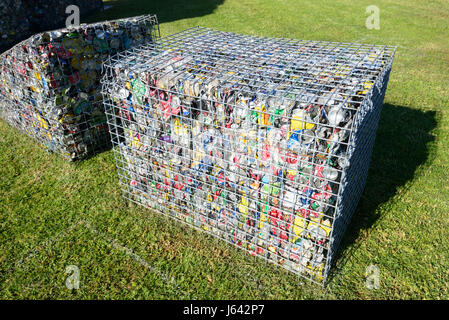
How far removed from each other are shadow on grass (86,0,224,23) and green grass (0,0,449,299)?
31.8 ft

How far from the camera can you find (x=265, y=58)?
364 centimetres

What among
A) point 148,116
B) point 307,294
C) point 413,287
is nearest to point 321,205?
point 307,294

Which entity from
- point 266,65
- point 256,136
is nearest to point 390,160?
point 266,65

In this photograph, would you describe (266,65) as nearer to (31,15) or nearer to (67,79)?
(67,79)

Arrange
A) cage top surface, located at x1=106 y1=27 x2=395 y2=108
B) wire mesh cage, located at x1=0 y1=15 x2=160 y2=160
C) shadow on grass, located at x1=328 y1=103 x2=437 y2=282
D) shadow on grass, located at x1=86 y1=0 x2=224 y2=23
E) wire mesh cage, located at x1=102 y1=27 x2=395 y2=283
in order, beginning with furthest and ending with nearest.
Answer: shadow on grass, located at x1=86 y1=0 x2=224 y2=23 < wire mesh cage, located at x1=0 y1=15 x2=160 y2=160 < shadow on grass, located at x1=328 y1=103 x2=437 y2=282 < cage top surface, located at x1=106 y1=27 x2=395 y2=108 < wire mesh cage, located at x1=102 y1=27 x2=395 y2=283

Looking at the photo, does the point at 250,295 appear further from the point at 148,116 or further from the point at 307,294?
the point at 148,116

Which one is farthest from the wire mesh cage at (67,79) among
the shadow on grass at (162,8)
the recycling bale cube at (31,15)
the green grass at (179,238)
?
the shadow on grass at (162,8)

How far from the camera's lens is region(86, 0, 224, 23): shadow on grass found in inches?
550

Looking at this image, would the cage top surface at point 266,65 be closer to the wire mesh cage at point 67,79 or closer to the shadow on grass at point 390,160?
the wire mesh cage at point 67,79

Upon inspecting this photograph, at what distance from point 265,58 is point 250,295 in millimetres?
2408

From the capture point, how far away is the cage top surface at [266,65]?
9.58 ft

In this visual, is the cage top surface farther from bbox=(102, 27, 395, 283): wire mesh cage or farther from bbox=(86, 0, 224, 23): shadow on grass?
bbox=(86, 0, 224, 23): shadow on grass

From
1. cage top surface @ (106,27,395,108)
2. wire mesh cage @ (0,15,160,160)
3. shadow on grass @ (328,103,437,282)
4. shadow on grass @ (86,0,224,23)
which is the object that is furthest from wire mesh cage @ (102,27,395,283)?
shadow on grass @ (86,0,224,23)

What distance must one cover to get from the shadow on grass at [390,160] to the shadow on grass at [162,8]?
407 inches
